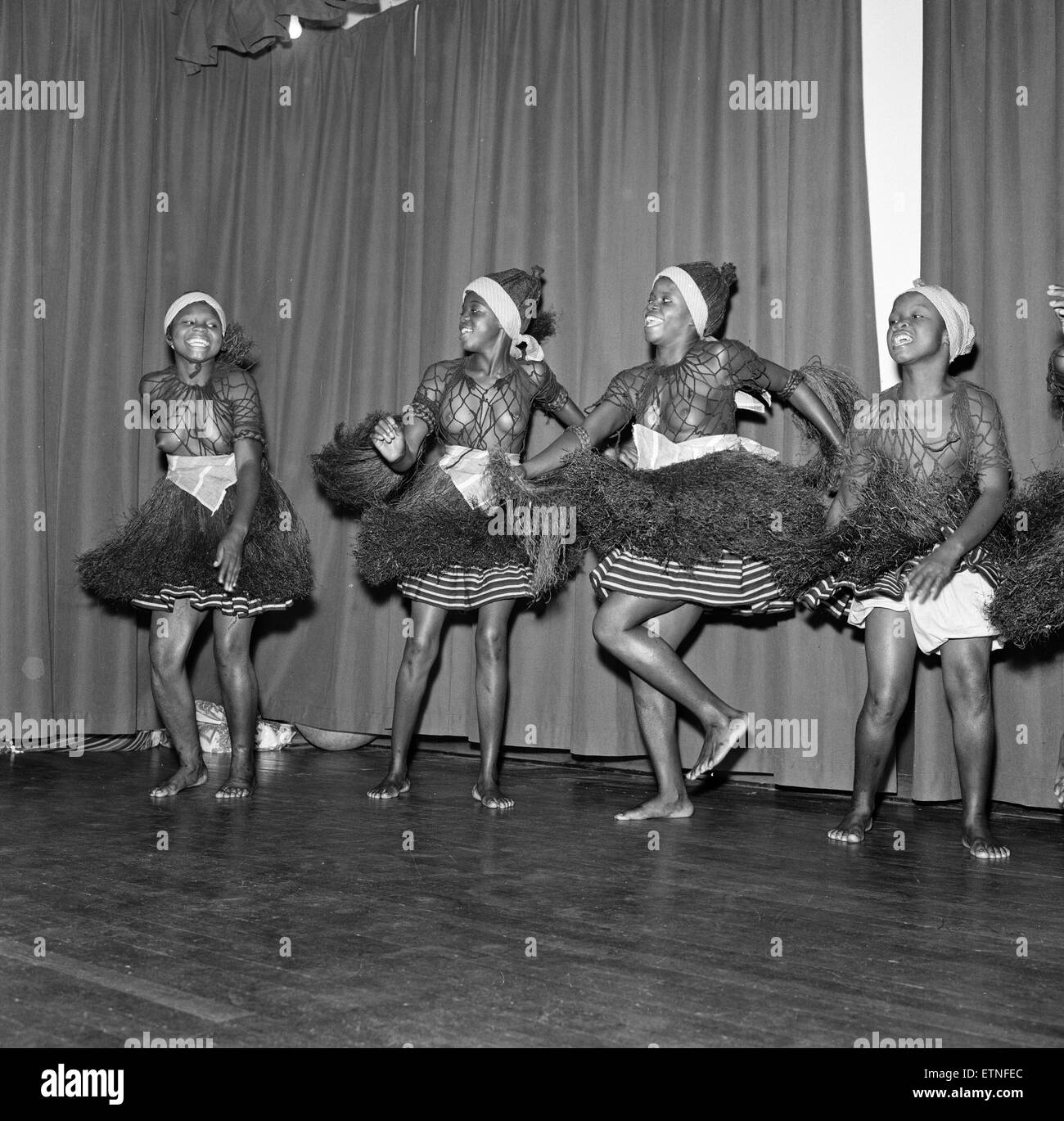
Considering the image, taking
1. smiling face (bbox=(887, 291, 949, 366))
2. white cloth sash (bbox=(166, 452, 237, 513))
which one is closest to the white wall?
smiling face (bbox=(887, 291, 949, 366))

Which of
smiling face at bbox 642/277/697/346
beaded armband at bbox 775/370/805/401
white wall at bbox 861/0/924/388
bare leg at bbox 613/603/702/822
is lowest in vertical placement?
bare leg at bbox 613/603/702/822

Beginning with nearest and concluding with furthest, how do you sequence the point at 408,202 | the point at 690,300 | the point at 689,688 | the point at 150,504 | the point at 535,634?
the point at 689,688, the point at 690,300, the point at 150,504, the point at 535,634, the point at 408,202

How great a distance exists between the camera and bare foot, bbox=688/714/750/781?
340 cm

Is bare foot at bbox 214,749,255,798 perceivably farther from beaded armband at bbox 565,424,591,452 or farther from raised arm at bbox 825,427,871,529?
raised arm at bbox 825,427,871,529

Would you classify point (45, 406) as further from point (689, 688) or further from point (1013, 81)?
point (1013, 81)

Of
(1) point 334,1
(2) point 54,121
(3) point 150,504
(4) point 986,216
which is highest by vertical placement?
(1) point 334,1

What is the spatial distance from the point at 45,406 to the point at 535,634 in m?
2.23

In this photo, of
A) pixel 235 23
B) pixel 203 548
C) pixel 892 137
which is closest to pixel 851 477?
pixel 892 137

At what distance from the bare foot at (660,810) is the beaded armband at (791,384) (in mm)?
1227

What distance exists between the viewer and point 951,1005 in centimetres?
209

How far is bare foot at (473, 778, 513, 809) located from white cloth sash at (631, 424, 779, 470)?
3.60ft

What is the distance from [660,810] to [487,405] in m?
1.36

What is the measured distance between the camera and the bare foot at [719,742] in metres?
3.40

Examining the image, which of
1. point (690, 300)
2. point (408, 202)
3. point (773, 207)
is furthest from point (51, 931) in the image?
point (408, 202)
